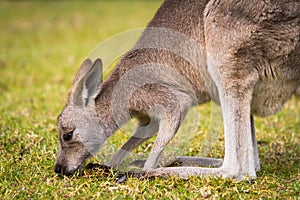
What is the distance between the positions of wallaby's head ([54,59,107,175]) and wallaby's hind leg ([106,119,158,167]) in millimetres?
238

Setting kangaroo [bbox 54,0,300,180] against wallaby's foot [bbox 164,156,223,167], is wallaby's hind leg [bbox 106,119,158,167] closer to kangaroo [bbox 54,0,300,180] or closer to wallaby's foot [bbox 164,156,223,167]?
kangaroo [bbox 54,0,300,180]

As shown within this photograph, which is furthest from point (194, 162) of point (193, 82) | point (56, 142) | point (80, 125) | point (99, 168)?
point (56, 142)

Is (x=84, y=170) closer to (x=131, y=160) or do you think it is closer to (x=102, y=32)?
(x=131, y=160)

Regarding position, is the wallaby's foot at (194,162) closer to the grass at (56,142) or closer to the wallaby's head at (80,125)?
the grass at (56,142)

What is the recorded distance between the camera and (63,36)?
11.4 meters

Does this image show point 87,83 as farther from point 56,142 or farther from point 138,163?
point 56,142

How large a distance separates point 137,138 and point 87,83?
713mm

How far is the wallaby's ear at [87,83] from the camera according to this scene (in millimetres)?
3869

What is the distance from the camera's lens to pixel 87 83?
3.97 meters

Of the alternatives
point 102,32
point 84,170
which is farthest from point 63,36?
point 84,170

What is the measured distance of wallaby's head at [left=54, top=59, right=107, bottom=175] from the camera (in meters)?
3.91

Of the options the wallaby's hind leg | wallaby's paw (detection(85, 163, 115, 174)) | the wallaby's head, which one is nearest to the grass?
wallaby's paw (detection(85, 163, 115, 174))

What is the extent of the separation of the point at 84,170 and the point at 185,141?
1324 millimetres

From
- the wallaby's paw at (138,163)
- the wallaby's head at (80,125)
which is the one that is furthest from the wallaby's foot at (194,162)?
the wallaby's head at (80,125)
